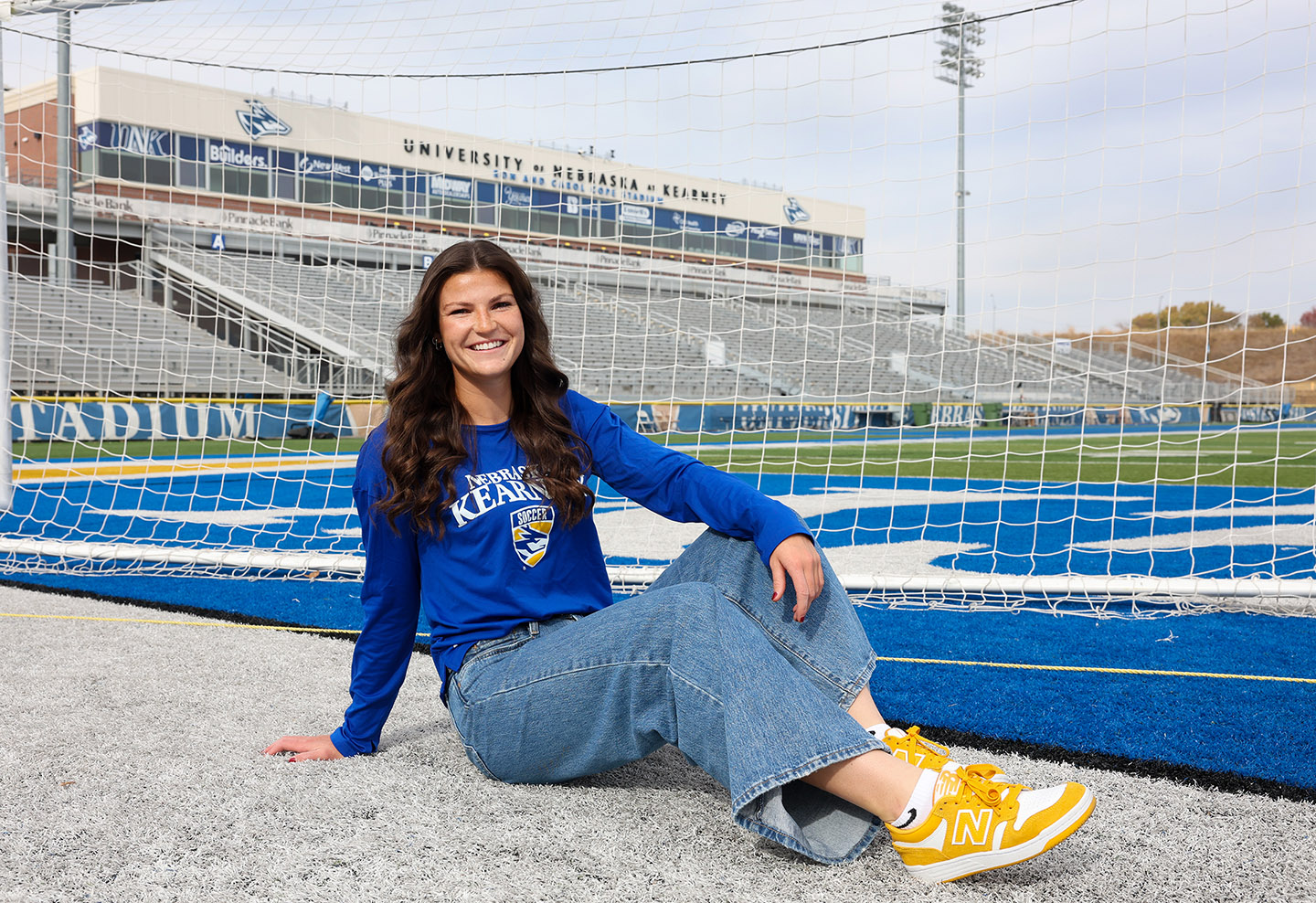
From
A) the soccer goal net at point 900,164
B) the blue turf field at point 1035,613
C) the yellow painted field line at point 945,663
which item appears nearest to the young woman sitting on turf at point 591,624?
the blue turf field at point 1035,613

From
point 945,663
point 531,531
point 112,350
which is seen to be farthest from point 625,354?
point 531,531

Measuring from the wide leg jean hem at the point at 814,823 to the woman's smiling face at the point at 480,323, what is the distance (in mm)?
907

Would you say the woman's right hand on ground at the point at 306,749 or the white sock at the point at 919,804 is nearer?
the white sock at the point at 919,804

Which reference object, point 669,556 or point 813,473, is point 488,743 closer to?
point 669,556

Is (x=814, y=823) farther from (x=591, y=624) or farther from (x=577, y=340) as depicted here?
(x=577, y=340)

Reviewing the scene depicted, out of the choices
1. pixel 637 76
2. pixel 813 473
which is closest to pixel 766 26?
pixel 637 76

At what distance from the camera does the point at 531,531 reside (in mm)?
1870

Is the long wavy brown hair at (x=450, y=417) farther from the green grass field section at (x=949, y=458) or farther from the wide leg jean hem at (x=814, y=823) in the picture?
the green grass field section at (x=949, y=458)

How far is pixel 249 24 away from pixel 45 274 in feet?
45.0

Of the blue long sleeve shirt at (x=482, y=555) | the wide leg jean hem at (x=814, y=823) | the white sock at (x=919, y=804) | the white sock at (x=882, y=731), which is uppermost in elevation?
the blue long sleeve shirt at (x=482, y=555)

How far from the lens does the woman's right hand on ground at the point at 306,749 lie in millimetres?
2018

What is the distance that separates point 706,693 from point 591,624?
246 millimetres

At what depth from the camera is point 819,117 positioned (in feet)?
18.0

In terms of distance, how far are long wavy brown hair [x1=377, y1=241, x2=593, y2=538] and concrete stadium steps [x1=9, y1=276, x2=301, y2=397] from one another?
7.92 m
